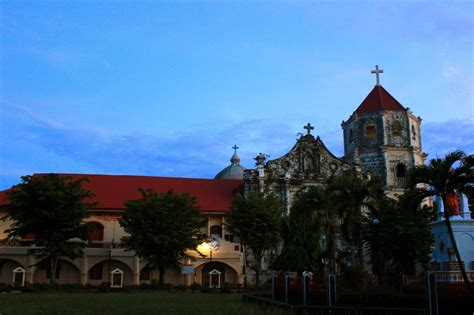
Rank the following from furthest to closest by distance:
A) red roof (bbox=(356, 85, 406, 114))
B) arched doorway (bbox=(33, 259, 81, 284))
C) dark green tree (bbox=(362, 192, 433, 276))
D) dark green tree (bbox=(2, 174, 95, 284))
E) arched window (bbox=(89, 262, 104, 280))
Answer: red roof (bbox=(356, 85, 406, 114)) → arched window (bbox=(89, 262, 104, 280)) → arched doorway (bbox=(33, 259, 81, 284)) → dark green tree (bbox=(362, 192, 433, 276)) → dark green tree (bbox=(2, 174, 95, 284))

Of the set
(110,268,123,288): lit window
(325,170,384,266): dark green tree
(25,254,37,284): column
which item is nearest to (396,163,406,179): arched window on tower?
(325,170,384,266): dark green tree

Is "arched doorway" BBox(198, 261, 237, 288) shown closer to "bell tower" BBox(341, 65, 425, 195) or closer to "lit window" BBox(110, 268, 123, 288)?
"lit window" BBox(110, 268, 123, 288)

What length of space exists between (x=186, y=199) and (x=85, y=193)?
22.3 feet

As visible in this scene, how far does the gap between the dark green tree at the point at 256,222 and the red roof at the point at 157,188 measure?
4.84 m

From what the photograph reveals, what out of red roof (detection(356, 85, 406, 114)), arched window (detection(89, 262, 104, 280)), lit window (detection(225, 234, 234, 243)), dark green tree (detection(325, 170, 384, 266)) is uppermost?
red roof (detection(356, 85, 406, 114))

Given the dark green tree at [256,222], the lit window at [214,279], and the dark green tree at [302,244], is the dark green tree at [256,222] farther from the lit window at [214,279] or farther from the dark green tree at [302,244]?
the lit window at [214,279]

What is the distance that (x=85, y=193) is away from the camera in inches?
1404

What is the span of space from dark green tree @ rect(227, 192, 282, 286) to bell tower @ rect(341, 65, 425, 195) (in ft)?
40.0

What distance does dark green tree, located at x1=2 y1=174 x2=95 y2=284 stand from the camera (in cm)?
3412

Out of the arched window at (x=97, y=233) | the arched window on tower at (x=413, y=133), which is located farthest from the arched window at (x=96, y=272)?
the arched window on tower at (x=413, y=133)

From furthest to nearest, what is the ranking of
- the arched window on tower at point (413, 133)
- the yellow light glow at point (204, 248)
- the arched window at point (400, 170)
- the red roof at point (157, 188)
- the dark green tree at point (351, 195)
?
the arched window on tower at point (413, 133)
the arched window at point (400, 170)
the red roof at point (157, 188)
the yellow light glow at point (204, 248)
the dark green tree at point (351, 195)

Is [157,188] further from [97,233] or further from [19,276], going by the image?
[19,276]

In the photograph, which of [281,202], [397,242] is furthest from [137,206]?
[397,242]

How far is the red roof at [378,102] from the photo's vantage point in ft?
163
